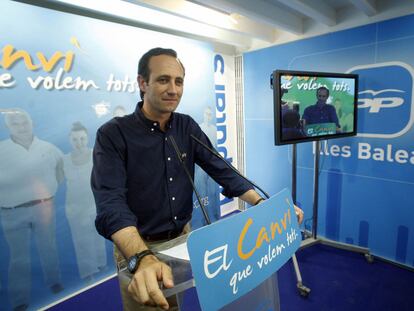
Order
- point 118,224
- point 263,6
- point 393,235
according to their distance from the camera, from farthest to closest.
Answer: point 393,235, point 263,6, point 118,224

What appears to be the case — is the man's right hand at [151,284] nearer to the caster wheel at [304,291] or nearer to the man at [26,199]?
the man at [26,199]

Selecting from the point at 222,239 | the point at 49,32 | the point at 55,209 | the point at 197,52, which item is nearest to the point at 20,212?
the point at 55,209

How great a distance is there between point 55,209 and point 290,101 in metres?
2.14

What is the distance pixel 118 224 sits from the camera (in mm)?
927

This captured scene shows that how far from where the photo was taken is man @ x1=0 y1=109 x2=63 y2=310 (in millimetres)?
1916

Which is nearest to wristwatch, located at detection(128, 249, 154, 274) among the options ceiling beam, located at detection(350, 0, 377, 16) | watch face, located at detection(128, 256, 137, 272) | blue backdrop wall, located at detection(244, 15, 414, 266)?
watch face, located at detection(128, 256, 137, 272)

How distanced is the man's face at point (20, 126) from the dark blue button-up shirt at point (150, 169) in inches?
42.7

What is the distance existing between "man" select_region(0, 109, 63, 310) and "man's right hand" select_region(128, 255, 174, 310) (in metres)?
1.79

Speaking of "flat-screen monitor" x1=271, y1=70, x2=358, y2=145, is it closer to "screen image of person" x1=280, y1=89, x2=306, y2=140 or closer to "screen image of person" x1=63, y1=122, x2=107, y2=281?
"screen image of person" x1=280, y1=89, x2=306, y2=140

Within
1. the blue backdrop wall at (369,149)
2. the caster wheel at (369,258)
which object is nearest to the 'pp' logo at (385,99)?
the blue backdrop wall at (369,149)

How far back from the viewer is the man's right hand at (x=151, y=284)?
0.58 meters

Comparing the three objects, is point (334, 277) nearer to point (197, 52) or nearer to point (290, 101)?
point (290, 101)

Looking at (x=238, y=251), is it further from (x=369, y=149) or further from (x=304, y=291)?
(x=369, y=149)

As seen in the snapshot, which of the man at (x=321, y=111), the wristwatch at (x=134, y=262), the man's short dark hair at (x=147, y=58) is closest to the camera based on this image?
the wristwatch at (x=134, y=262)
